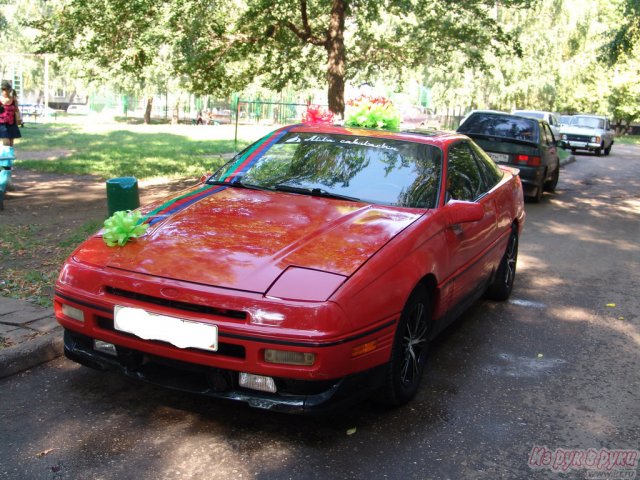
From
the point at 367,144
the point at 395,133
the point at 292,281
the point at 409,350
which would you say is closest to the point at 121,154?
the point at 395,133

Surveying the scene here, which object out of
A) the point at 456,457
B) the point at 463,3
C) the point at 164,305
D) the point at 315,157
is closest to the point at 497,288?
the point at 315,157

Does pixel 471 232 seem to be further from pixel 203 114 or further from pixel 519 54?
pixel 203 114

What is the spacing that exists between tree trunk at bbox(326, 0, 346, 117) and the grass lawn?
10.4ft

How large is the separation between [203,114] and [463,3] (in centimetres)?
3379

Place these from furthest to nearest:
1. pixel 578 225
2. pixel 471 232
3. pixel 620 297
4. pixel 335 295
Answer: pixel 578 225
pixel 620 297
pixel 471 232
pixel 335 295

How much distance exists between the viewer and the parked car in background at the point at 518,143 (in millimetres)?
11594

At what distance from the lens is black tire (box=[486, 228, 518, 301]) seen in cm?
579

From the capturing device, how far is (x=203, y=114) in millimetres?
44531

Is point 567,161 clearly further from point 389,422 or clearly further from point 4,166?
point 389,422

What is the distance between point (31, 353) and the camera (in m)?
4.12

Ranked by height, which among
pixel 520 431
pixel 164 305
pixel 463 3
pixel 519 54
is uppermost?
pixel 463 3

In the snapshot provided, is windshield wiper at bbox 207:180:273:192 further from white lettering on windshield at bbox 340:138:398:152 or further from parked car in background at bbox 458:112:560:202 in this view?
parked car in background at bbox 458:112:560:202

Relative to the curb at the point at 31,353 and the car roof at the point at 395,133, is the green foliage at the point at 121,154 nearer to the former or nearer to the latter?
the car roof at the point at 395,133

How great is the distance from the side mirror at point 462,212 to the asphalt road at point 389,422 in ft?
3.35
